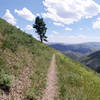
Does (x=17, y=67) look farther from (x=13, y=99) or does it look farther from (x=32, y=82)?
(x=13, y=99)

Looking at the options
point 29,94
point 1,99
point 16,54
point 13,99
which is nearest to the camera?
point 1,99

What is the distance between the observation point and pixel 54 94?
845 centimetres

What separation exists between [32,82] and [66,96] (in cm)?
279

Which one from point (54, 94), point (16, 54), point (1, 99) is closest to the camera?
point (1, 99)

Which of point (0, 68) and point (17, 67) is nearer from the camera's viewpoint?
point (0, 68)

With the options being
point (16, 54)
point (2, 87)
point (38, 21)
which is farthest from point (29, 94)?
point (38, 21)

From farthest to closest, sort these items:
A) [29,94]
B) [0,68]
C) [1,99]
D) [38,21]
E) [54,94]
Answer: [38,21]
[54,94]
[0,68]
[29,94]
[1,99]

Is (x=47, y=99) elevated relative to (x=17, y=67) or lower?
lower

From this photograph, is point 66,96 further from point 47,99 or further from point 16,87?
point 16,87

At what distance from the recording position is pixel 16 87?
294 inches

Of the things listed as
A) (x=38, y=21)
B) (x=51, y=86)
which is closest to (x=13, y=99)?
(x=51, y=86)

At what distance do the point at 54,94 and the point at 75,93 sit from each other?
1.63 m

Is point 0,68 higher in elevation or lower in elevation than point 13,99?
higher

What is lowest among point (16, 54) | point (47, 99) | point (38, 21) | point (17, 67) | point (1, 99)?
point (47, 99)
